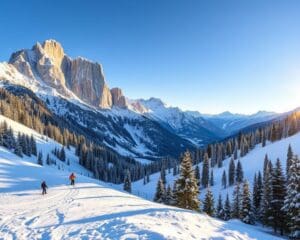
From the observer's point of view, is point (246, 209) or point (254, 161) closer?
point (246, 209)

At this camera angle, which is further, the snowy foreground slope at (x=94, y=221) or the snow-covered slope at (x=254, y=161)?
the snow-covered slope at (x=254, y=161)

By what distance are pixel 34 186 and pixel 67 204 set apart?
12880mm

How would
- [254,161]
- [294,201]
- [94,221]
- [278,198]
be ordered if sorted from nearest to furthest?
[94,221]
[294,201]
[278,198]
[254,161]

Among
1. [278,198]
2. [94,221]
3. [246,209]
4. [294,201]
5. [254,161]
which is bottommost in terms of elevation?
[246,209]

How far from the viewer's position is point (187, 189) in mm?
44812

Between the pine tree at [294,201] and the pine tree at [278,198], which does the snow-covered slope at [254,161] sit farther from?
the pine tree at [294,201]

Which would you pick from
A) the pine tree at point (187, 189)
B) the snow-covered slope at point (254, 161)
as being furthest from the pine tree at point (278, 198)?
the snow-covered slope at point (254, 161)

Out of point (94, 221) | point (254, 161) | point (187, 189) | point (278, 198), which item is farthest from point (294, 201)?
point (254, 161)

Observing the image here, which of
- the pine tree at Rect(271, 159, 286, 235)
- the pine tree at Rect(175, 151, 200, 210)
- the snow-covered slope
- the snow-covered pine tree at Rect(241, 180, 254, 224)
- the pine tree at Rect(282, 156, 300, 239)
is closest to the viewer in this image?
the pine tree at Rect(282, 156, 300, 239)

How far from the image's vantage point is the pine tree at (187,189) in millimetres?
44719

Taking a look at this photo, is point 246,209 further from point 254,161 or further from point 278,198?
point 254,161

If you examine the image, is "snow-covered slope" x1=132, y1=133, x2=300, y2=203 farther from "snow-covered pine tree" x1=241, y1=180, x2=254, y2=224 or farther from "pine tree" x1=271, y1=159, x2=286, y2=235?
"pine tree" x1=271, y1=159, x2=286, y2=235

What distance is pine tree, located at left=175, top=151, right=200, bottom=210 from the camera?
44719 millimetres

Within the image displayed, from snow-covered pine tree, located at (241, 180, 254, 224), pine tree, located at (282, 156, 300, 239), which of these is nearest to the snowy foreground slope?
pine tree, located at (282, 156, 300, 239)
